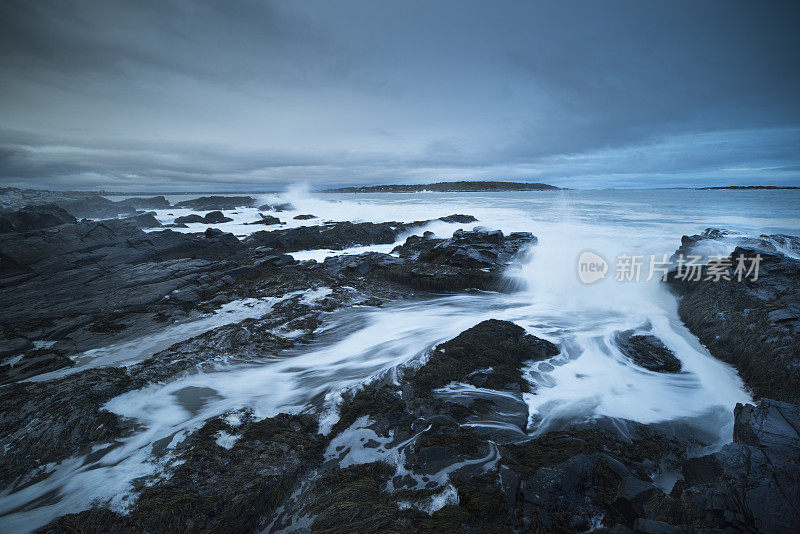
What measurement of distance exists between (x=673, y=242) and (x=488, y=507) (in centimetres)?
2124

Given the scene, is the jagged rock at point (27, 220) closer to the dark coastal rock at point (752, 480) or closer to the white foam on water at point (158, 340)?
the white foam on water at point (158, 340)

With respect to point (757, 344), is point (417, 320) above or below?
below

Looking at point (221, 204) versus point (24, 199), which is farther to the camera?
point (221, 204)

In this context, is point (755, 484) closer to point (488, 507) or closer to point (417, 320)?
point (488, 507)

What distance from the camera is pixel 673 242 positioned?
57.3ft

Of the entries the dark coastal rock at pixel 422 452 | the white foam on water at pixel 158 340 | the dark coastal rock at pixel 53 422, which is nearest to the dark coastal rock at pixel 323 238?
the white foam on water at pixel 158 340

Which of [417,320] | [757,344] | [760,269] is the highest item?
[760,269]

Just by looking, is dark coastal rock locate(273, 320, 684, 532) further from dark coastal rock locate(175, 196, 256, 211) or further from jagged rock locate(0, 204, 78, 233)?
dark coastal rock locate(175, 196, 256, 211)

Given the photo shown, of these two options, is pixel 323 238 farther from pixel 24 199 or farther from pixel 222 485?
pixel 24 199

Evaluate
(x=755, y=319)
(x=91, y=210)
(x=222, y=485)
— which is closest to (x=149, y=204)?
(x=91, y=210)

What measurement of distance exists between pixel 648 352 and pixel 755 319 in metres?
2.40

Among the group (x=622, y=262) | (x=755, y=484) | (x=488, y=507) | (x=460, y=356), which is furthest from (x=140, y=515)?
(x=622, y=262)

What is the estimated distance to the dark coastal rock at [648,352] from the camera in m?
6.50

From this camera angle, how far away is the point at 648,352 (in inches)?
275
